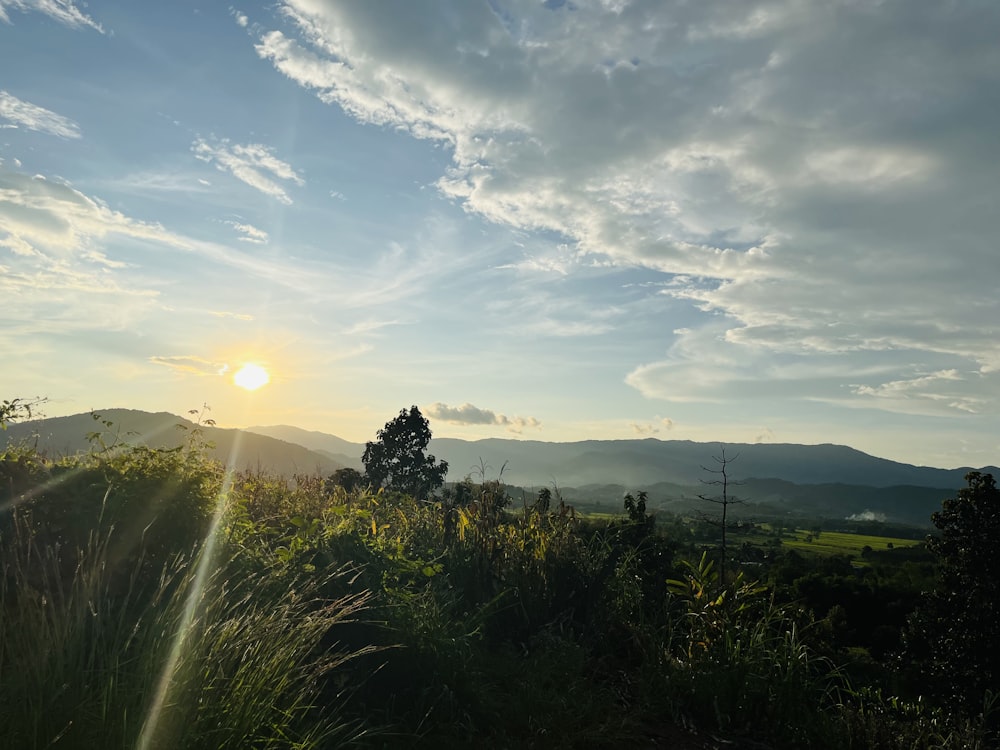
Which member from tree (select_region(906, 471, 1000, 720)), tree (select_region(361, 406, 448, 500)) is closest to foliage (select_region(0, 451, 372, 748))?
tree (select_region(906, 471, 1000, 720))

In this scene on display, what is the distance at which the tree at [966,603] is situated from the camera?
22.3m

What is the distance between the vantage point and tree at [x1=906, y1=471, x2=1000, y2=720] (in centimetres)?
2230

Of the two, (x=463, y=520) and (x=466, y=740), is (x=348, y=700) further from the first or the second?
(x=463, y=520)

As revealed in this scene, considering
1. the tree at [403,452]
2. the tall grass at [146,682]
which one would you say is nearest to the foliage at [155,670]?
the tall grass at [146,682]

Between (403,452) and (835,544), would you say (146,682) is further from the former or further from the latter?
(835,544)

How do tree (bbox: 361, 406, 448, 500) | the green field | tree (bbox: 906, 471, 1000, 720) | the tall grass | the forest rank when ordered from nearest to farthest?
the tall grass, the forest, tree (bbox: 906, 471, 1000, 720), tree (bbox: 361, 406, 448, 500), the green field

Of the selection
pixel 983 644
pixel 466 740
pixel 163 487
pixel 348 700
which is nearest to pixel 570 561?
pixel 466 740

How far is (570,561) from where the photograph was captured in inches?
281

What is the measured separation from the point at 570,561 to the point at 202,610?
431 cm

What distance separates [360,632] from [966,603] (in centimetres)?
2638

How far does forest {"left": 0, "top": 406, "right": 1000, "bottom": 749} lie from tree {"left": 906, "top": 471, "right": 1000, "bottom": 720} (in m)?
20.2

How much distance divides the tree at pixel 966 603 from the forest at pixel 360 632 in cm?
2023

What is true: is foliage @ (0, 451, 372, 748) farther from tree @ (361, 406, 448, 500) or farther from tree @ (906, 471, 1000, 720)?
tree @ (361, 406, 448, 500)

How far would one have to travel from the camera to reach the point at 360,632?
476 centimetres
